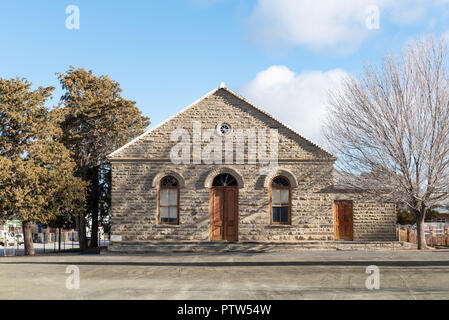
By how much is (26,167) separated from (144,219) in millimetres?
5868

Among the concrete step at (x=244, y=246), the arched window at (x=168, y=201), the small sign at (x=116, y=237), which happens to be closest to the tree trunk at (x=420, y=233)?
the concrete step at (x=244, y=246)

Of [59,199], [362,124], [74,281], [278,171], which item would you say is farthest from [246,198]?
[74,281]

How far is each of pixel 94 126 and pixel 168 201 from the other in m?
9.00

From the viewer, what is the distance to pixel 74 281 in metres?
12.2

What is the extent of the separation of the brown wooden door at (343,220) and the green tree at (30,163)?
12623 millimetres

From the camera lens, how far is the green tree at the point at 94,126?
28266 millimetres

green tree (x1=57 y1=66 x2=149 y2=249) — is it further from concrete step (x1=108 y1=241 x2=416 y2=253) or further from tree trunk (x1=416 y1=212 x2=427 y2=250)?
tree trunk (x1=416 y1=212 x2=427 y2=250)

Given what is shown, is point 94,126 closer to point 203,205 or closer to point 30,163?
point 30,163

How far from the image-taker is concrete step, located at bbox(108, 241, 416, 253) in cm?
2162

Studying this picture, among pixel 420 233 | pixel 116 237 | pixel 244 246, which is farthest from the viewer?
pixel 420 233

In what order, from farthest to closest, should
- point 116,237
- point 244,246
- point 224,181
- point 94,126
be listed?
point 94,126 → point 224,181 → point 116,237 → point 244,246

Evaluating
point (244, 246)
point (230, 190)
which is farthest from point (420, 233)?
point (230, 190)

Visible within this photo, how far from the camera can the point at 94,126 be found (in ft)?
93.6
